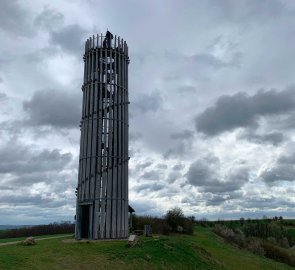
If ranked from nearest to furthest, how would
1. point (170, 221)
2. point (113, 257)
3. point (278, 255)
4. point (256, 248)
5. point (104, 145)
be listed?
1. point (113, 257)
2. point (104, 145)
3. point (278, 255)
4. point (256, 248)
5. point (170, 221)

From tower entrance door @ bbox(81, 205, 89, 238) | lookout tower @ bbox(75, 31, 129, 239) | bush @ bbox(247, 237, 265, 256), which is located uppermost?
lookout tower @ bbox(75, 31, 129, 239)

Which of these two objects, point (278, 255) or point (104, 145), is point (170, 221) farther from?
point (104, 145)

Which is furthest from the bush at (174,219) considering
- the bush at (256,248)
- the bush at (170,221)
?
the bush at (256,248)

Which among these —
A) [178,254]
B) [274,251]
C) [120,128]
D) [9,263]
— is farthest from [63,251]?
[274,251]

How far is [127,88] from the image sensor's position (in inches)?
1240

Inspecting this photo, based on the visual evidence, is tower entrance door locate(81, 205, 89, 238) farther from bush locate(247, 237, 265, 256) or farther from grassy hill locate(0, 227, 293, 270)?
bush locate(247, 237, 265, 256)

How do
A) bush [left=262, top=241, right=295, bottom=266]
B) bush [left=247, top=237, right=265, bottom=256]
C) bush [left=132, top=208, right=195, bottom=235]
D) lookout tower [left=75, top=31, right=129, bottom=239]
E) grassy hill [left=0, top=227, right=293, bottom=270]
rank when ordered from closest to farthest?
grassy hill [left=0, top=227, right=293, bottom=270] < lookout tower [left=75, top=31, right=129, bottom=239] < bush [left=262, top=241, right=295, bottom=266] < bush [left=247, top=237, right=265, bottom=256] < bush [left=132, top=208, right=195, bottom=235]

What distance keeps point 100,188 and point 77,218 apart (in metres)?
3.06

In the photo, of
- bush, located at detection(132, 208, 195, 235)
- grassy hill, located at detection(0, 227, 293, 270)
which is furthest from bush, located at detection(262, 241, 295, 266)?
grassy hill, located at detection(0, 227, 293, 270)

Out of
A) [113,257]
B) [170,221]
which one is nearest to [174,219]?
[170,221]

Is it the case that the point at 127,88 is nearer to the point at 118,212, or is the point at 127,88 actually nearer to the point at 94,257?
the point at 118,212

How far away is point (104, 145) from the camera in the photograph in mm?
29078

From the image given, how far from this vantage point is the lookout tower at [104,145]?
2792cm

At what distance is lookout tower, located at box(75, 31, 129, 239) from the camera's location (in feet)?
91.6
